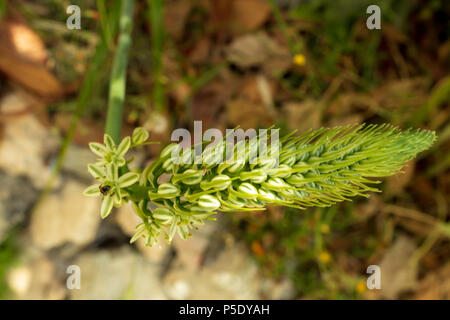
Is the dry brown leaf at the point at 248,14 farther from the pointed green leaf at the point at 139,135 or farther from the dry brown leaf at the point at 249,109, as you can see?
the pointed green leaf at the point at 139,135

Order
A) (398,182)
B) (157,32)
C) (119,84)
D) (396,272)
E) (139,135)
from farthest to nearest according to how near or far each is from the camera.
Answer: (396,272) < (398,182) < (157,32) < (119,84) < (139,135)

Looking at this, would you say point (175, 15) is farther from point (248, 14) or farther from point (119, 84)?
point (119, 84)

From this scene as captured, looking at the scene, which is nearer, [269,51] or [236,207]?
[236,207]

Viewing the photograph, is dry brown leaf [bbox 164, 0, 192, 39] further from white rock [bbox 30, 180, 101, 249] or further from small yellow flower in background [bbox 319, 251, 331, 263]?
small yellow flower in background [bbox 319, 251, 331, 263]

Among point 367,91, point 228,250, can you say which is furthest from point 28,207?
point 367,91

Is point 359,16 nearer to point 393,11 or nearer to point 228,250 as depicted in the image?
point 393,11

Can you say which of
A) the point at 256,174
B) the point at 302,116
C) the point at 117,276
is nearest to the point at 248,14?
the point at 302,116

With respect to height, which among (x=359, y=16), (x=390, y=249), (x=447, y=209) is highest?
(x=359, y=16)

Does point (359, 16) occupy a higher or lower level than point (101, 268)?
higher
